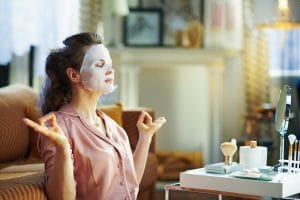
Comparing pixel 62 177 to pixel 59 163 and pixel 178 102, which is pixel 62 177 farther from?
pixel 178 102

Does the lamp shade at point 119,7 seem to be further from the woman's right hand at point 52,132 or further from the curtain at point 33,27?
the woman's right hand at point 52,132

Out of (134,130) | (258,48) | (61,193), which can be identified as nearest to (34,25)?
(134,130)

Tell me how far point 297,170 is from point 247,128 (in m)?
2.73

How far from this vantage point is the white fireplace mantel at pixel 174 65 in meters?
5.05

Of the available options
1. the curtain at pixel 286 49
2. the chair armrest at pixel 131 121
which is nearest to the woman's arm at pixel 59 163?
the chair armrest at pixel 131 121

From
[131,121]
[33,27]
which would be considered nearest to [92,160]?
[131,121]

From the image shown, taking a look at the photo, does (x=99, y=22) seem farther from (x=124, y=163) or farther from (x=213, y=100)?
(x=124, y=163)

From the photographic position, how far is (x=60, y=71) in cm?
197

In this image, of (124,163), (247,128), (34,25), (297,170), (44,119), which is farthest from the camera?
(247,128)

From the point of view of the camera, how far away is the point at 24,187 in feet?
6.18

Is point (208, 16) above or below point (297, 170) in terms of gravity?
above

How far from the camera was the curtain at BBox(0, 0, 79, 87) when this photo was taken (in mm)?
3840

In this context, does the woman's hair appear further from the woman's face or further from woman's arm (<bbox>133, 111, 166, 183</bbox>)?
woman's arm (<bbox>133, 111, 166, 183</bbox>)

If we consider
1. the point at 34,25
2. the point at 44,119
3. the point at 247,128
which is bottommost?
the point at 247,128
